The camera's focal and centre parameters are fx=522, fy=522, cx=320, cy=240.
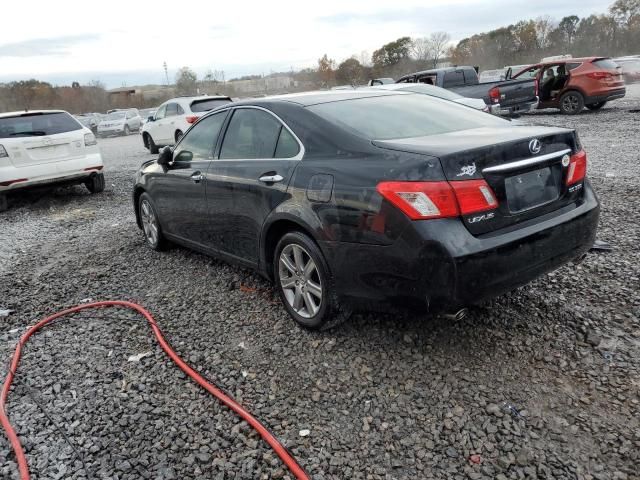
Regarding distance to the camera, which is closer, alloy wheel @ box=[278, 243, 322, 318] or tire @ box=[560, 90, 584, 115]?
alloy wheel @ box=[278, 243, 322, 318]

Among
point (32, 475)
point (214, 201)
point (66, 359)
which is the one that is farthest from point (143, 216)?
point (32, 475)

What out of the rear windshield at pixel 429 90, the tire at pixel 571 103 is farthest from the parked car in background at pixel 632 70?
the rear windshield at pixel 429 90

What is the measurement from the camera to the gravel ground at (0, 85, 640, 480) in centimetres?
243

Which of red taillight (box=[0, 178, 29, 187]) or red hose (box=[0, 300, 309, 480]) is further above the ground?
red taillight (box=[0, 178, 29, 187])

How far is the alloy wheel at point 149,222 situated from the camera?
5.62 m

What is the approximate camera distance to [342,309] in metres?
3.27

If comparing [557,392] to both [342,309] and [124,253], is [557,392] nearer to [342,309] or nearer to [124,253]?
[342,309]

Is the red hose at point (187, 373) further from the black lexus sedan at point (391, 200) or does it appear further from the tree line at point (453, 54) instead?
the tree line at point (453, 54)

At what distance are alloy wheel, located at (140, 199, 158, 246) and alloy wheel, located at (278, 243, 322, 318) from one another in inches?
96.2

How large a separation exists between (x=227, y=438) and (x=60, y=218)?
268 inches

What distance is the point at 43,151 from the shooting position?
28.1 feet

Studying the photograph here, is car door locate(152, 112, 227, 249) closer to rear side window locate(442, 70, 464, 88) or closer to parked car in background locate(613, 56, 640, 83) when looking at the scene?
rear side window locate(442, 70, 464, 88)

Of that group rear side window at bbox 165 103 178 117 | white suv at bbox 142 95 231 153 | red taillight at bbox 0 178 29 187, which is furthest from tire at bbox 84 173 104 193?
rear side window at bbox 165 103 178 117

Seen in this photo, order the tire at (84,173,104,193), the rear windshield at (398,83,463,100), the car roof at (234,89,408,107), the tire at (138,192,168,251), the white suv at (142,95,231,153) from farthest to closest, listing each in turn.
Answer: the white suv at (142,95,231,153) → the tire at (84,173,104,193) → the rear windshield at (398,83,463,100) → the tire at (138,192,168,251) → the car roof at (234,89,408,107)
